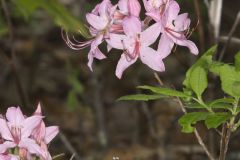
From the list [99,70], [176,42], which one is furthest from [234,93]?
[99,70]

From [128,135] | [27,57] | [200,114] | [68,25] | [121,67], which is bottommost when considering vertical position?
[128,135]

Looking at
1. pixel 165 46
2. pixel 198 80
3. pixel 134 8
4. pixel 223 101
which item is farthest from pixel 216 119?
pixel 134 8

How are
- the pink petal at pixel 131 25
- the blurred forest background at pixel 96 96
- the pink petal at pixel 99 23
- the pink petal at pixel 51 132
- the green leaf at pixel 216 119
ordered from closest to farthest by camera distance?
the green leaf at pixel 216 119, the pink petal at pixel 131 25, the pink petal at pixel 99 23, the pink petal at pixel 51 132, the blurred forest background at pixel 96 96

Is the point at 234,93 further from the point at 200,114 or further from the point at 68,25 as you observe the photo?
the point at 68,25

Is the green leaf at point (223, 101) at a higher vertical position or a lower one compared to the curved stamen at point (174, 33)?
lower

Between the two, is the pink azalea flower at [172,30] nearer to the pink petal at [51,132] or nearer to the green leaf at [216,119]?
the green leaf at [216,119]

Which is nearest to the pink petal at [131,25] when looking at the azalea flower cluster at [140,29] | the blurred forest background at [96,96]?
the azalea flower cluster at [140,29]
